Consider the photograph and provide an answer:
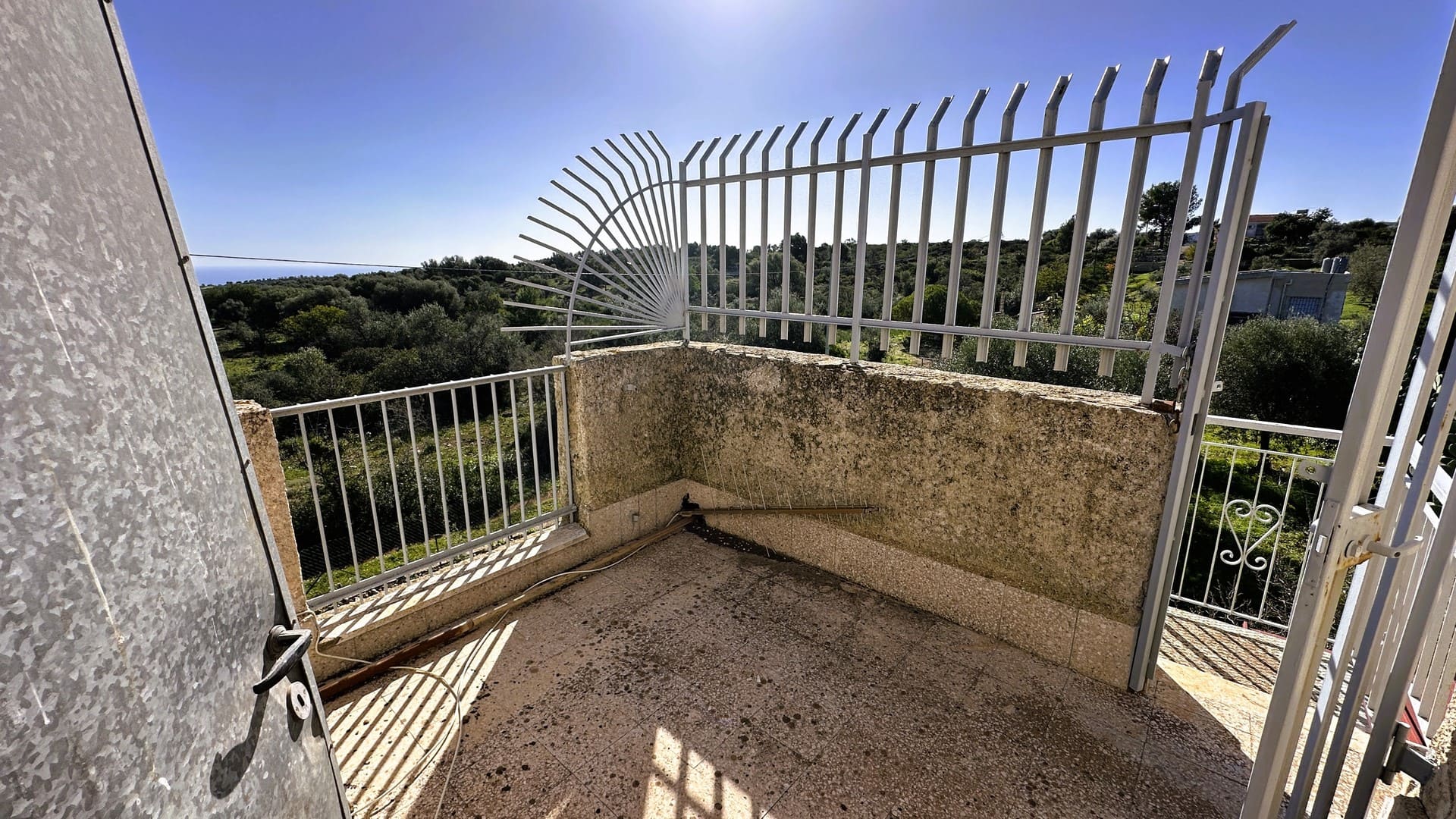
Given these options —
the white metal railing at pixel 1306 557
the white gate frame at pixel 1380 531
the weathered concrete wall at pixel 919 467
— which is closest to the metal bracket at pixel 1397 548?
the white gate frame at pixel 1380 531

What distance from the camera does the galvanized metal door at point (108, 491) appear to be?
1.88 ft

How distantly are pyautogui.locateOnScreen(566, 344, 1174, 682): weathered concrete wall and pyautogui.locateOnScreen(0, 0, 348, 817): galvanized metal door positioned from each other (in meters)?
2.68

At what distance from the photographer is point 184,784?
2.29 feet

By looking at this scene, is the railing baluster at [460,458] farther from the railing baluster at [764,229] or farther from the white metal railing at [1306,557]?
the white metal railing at [1306,557]

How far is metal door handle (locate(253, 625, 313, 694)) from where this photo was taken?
0.88 m

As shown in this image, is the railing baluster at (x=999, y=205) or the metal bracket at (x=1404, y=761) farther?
the railing baluster at (x=999, y=205)

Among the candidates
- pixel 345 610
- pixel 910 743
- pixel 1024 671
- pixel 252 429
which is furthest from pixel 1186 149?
pixel 345 610

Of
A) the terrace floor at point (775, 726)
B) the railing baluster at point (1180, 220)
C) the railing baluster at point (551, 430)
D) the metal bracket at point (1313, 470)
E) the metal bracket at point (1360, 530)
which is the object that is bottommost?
the terrace floor at point (775, 726)

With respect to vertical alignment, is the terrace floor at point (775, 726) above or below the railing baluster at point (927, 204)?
below

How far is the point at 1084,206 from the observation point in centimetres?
247

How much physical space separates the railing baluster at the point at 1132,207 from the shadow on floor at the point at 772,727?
158 centimetres

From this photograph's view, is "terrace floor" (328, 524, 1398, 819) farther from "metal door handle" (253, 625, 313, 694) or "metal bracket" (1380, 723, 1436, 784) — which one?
"metal door handle" (253, 625, 313, 694)

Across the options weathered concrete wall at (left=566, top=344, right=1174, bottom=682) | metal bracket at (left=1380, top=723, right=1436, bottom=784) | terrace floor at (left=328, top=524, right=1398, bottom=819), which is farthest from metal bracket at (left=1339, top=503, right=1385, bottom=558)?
terrace floor at (left=328, top=524, right=1398, bottom=819)

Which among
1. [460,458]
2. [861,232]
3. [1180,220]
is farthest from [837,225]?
[460,458]
